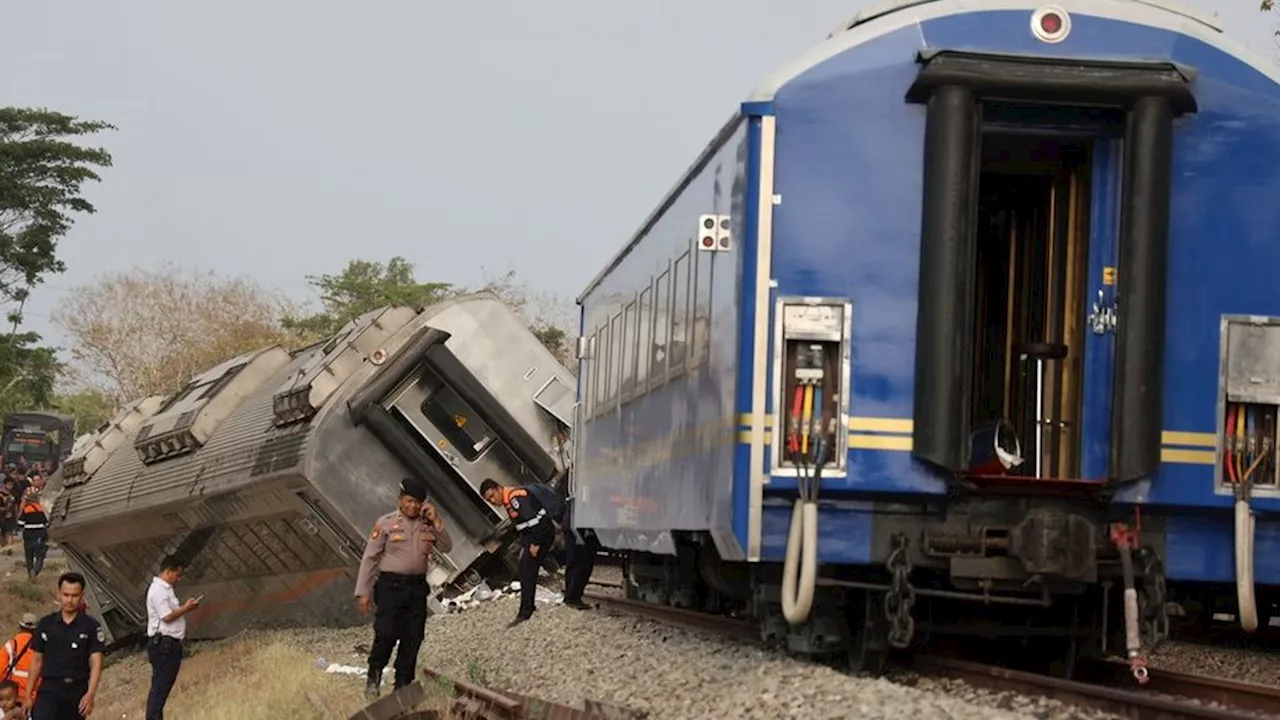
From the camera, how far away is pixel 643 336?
1262 centimetres

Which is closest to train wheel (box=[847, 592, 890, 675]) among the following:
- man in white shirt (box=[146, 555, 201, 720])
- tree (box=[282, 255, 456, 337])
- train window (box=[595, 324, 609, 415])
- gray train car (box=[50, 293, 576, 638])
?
man in white shirt (box=[146, 555, 201, 720])

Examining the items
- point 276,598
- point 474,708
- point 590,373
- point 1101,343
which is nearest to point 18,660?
point 474,708

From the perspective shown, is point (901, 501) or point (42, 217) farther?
point (42, 217)

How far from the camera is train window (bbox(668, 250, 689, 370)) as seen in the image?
1058 centimetres

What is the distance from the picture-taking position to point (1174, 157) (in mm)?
8844

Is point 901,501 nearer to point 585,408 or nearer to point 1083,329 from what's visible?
point 1083,329

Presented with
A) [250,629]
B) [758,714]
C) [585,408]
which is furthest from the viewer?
[250,629]

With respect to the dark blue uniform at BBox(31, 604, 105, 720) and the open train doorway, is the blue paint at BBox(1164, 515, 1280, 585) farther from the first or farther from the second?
the dark blue uniform at BBox(31, 604, 105, 720)

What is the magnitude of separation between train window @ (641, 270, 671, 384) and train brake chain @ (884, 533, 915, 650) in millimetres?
2921

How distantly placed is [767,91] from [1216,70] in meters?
2.18

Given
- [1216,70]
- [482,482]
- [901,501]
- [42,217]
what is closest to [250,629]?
[482,482]

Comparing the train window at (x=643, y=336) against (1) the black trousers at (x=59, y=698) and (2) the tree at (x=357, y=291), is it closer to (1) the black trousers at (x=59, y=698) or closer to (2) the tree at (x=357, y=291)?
(1) the black trousers at (x=59, y=698)

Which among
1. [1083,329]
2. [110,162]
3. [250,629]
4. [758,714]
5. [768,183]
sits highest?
[110,162]

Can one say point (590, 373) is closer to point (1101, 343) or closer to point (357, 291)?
point (1101, 343)
